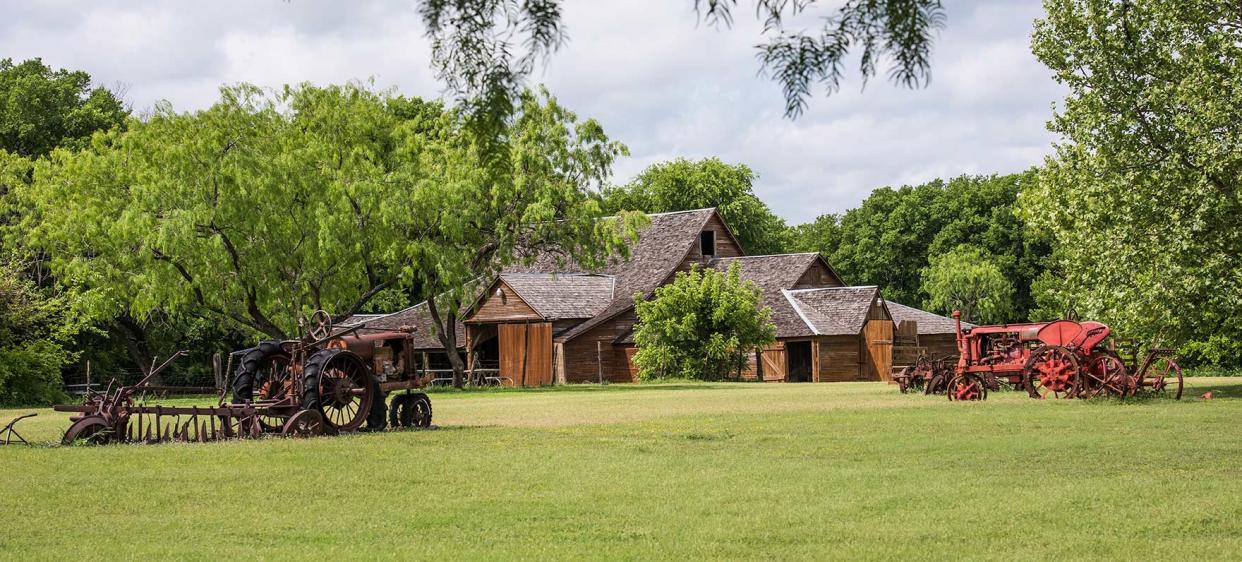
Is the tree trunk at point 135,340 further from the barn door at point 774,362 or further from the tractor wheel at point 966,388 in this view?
the tractor wheel at point 966,388

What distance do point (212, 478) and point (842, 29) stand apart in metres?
11.9

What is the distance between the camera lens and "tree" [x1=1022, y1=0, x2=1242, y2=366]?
26.2 metres

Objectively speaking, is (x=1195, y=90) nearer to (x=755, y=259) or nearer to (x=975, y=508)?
(x=975, y=508)

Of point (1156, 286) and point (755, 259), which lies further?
point (755, 259)

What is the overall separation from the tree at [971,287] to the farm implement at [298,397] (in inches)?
2086

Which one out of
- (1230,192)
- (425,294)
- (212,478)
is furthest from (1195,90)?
(425,294)

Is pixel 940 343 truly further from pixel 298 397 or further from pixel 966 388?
pixel 298 397

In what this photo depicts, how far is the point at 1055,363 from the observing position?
89.2 ft

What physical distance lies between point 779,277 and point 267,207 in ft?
78.3

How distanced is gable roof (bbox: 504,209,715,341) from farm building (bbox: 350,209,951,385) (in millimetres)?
82

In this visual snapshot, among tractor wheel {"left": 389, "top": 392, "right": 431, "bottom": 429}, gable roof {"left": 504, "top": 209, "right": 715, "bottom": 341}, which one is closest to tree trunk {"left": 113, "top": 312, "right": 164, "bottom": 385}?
gable roof {"left": 504, "top": 209, "right": 715, "bottom": 341}

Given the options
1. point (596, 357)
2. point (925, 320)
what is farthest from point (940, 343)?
point (596, 357)

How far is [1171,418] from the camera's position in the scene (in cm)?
2105

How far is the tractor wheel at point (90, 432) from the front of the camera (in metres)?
19.0
